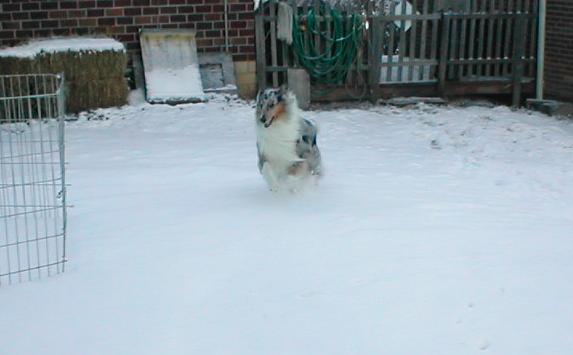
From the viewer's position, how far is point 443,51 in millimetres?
10492

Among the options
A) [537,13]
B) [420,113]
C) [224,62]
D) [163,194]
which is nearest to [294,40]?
[224,62]

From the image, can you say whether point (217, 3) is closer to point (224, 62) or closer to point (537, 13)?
point (224, 62)

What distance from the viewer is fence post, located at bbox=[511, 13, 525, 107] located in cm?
1075

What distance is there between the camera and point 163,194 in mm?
5777

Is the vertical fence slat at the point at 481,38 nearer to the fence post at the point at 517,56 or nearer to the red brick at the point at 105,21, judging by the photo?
the fence post at the point at 517,56

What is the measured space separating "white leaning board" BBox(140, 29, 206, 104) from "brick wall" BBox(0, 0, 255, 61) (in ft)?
0.66

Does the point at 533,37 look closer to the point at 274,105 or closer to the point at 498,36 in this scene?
the point at 498,36

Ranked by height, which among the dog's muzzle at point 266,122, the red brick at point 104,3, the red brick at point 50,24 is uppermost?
the red brick at point 104,3

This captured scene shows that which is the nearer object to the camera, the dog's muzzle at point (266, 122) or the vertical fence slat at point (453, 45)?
the dog's muzzle at point (266, 122)

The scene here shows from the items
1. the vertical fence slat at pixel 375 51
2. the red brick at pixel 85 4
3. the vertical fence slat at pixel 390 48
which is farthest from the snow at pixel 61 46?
the vertical fence slat at pixel 390 48

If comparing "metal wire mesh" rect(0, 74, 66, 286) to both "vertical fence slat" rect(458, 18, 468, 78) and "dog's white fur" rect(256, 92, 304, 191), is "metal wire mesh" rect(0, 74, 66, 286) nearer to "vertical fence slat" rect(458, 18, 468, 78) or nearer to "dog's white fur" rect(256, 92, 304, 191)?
"dog's white fur" rect(256, 92, 304, 191)

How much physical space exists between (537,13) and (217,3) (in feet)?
15.2

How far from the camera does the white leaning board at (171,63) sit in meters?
9.29

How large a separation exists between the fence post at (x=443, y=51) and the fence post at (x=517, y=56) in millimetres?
1033
